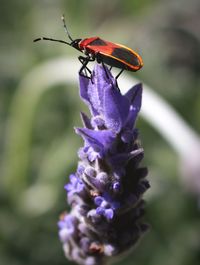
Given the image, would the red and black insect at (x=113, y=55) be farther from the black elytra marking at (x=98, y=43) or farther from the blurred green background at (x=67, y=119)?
the blurred green background at (x=67, y=119)

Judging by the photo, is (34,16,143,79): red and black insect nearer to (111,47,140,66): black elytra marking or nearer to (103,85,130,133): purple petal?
(111,47,140,66): black elytra marking

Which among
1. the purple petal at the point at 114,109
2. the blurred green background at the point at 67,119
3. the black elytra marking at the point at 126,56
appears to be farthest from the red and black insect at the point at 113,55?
the blurred green background at the point at 67,119

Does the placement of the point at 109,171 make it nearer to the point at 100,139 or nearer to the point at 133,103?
the point at 100,139

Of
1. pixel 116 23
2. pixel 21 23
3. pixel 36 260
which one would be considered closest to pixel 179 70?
pixel 116 23

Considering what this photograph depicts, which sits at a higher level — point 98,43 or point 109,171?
point 98,43

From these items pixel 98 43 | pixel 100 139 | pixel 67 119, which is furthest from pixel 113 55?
pixel 67 119

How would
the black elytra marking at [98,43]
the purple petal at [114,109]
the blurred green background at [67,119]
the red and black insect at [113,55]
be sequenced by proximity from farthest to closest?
the blurred green background at [67,119] → the black elytra marking at [98,43] → the red and black insect at [113,55] → the purple petal at [114,109]
